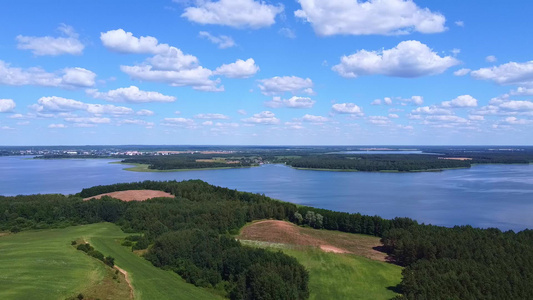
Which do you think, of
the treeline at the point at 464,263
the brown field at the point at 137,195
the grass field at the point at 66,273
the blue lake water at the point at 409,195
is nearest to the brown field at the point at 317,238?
the treeline at the point at 464,263

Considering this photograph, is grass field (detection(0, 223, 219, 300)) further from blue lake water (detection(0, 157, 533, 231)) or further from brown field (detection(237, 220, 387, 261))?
blue lake water (detection(0, 157, 533, 231))

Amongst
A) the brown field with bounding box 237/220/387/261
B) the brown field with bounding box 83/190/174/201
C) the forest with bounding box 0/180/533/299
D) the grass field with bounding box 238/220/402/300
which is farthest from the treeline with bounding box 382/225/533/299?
the brown field with bounding box 83/190/174/201

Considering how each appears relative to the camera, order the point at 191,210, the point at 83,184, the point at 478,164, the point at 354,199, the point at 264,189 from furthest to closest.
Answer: the point at 478,164 → the point at 83,184 → the point at 264,189 → the point at 354,199 → the point at 191,210

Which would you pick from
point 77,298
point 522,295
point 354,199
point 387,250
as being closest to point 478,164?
point 354,199

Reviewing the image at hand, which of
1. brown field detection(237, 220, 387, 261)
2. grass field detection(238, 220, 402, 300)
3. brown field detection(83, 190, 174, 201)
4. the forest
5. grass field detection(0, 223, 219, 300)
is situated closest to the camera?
grass field detection(0, 223, 219, 300)

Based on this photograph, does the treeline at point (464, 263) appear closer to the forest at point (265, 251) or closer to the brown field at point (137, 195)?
the forest at point (265, 251)

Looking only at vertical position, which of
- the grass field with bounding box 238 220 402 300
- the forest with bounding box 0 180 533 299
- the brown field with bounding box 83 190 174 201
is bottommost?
the grass field with bounding box 238 220 402 300

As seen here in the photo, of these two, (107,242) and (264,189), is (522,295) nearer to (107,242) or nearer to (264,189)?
(107,242)
